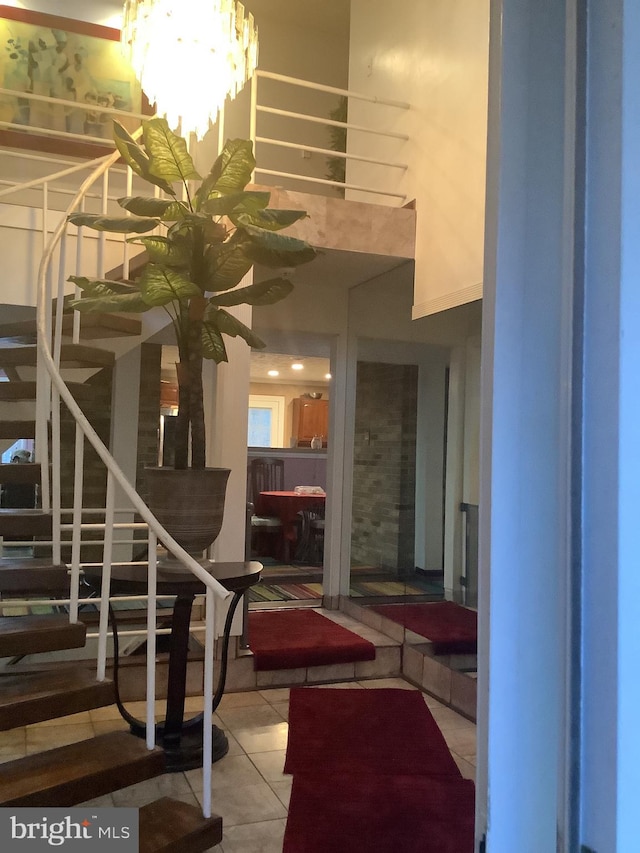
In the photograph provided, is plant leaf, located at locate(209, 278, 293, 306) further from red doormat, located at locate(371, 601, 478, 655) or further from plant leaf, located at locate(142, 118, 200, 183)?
red doormat, located at locate(371, 601, 478, 655)

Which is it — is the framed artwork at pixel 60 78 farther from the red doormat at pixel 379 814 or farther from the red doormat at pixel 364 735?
the red doormat at pixel 379 814

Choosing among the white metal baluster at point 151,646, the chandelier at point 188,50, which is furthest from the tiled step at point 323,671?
the chandelier at point 188,50

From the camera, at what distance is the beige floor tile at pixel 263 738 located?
3110mm

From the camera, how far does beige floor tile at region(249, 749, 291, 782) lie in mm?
2834

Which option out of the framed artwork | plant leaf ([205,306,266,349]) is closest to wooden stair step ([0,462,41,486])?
plant leaf ([205,306,266,349])

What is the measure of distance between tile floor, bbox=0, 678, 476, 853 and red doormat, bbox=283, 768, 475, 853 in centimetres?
8

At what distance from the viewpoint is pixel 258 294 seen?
2996 mm

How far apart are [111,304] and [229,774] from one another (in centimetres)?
200

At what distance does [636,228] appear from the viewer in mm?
497

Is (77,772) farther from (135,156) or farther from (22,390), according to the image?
(135,156)

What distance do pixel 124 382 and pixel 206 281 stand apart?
10.2 ft

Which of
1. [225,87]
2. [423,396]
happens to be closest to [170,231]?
[225,87]

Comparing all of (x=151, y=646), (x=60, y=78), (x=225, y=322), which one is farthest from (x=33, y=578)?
(x=60, y=78)

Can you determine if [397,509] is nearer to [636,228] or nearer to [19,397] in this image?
[19,397]
